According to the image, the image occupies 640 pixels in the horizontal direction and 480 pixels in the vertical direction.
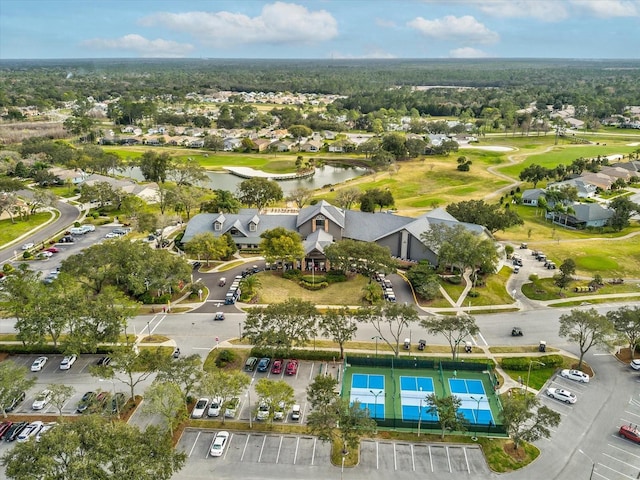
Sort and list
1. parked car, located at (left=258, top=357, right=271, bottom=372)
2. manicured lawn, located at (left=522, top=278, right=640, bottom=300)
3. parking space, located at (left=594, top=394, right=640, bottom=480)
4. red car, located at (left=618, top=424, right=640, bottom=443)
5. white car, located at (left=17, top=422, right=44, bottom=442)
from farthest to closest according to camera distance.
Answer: manicured lawn, located at (left=522, top=278, right=640, bottom=300) < parked car, located at (left=258, top=357, right=271, bottom=372) < red car, located at (left=618, top=424, right=640, bottom=443) < white car, located at (left=17, top=422, right=44, bottom=442) < parking space, located at (left=594, top=394, right=640, bottom=480)

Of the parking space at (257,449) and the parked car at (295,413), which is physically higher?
the parked car at (295,413)

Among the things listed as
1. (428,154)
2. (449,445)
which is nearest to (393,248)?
(449,445)

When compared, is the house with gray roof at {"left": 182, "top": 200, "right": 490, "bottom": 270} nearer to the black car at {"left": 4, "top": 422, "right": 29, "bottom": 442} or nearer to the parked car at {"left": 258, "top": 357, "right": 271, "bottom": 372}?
the parked car at {"left": 258, "top": 357, "right": 271, "bottom": 372}

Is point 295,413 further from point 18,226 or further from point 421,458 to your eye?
point 18,226

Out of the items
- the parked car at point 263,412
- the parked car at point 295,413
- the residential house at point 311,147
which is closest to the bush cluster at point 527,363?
the parked car at point 295,413

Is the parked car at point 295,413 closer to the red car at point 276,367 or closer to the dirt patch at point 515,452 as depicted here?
the red car at point 276,367

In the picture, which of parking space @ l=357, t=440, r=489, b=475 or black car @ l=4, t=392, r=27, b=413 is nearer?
parking space @ l=357, t=440, r=489, b=475

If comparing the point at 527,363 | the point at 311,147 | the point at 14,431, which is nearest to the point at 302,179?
the point at 311,147

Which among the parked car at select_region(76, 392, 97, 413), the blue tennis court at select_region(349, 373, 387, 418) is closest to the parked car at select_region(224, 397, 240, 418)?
the blue tennis court at select_region(349, 373, 387, 418)
